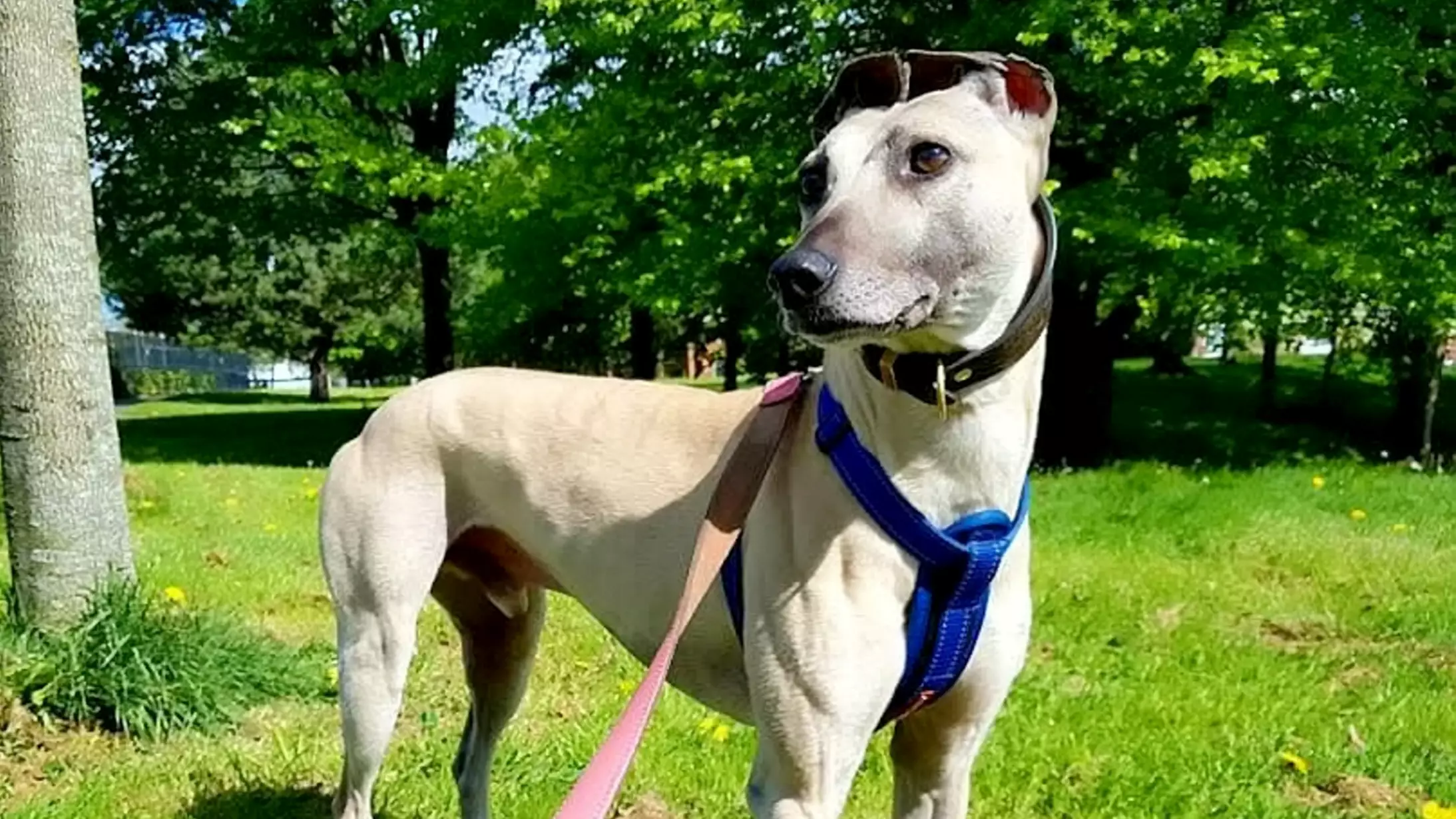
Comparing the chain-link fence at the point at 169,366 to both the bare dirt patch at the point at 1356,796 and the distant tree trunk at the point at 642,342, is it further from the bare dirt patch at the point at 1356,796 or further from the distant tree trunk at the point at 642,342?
the bare dirt patch at the point at 1356,796

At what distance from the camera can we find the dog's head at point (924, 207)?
7.77 feet

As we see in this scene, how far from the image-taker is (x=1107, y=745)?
16.1ft

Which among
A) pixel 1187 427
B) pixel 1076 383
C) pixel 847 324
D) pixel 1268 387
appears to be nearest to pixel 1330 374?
pixel 1268 387

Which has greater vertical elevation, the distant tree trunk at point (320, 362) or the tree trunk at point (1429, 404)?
the tree trunk at point (1429, 404)

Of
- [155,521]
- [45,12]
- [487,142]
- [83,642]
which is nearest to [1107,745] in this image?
[83,642]

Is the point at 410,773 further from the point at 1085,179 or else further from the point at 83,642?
the point at 1085,179

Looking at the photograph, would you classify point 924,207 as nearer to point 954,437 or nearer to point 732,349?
point 954,437

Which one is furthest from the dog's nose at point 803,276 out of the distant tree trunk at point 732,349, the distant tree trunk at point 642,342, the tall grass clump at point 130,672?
the distant tree trunk at point 642,342

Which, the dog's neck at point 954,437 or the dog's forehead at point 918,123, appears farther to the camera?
the dog's neck at point 954,437

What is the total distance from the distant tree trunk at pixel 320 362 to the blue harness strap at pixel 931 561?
4005cm

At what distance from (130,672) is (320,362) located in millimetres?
39377

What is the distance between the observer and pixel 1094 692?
18.1 feet

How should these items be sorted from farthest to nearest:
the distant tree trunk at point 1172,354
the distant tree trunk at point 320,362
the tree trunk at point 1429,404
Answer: the distant tree trunk at point 320,362
the distant tree trunk at point 1172,354
the tree trunk at point 1429,404

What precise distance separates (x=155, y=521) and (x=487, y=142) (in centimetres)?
715
